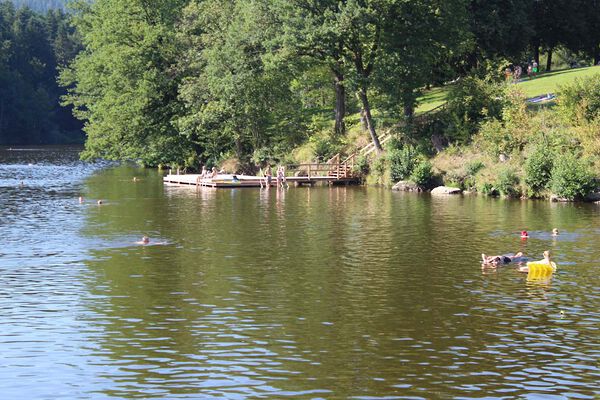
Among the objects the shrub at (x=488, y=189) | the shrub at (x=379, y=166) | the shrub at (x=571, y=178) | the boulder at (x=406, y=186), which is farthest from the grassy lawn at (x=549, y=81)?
the shrub at (x=571, y=178)

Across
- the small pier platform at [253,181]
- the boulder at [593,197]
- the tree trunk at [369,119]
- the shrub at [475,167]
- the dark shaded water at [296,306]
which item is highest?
the tree trunk at [369,119]

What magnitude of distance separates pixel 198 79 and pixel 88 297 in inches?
2364

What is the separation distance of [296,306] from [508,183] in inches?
1559

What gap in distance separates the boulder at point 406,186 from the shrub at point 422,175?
361mm

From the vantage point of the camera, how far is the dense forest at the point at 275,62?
77750mm

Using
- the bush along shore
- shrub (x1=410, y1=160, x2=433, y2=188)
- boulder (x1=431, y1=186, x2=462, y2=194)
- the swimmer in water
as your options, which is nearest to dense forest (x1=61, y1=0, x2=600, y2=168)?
the bush along shore

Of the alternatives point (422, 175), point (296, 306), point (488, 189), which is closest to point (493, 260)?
point (296, 306)

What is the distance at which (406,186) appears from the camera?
74.2 m

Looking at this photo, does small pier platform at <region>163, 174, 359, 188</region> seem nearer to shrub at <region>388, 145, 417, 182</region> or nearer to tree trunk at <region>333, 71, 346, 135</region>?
shrub at <region>388, 145, 417, 182</region>

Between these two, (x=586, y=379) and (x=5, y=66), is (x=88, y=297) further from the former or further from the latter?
(x=5, y=66)

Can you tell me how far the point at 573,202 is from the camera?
62.7m

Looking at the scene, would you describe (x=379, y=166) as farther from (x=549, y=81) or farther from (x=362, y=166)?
(x=549, y=81)

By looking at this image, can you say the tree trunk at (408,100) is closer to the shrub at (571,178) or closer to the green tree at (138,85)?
the shrub at (571,178)

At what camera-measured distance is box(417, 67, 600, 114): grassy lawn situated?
89812 mm
